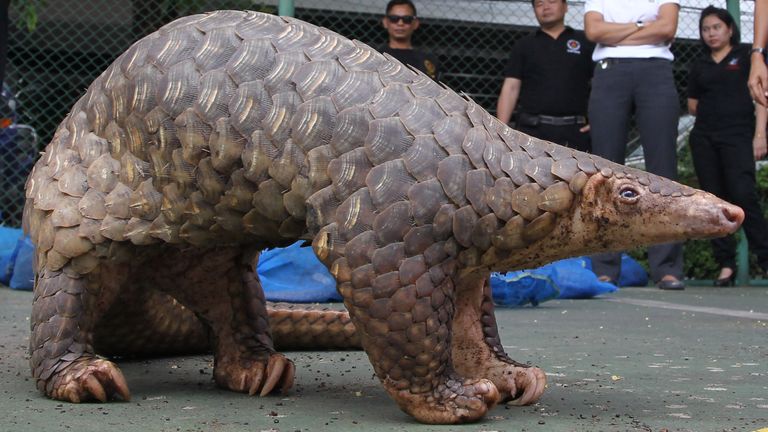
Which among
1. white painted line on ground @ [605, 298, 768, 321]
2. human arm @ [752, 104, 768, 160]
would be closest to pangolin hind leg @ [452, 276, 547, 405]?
white painted line on ground @ [605, 298, 768, 321]

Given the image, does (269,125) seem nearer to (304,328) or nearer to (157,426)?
(157,426)

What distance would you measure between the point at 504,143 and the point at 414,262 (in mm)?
377

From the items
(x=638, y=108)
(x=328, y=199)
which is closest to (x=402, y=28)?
(x=638, y=108)

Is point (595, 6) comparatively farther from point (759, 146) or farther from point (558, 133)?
point (759, 146)

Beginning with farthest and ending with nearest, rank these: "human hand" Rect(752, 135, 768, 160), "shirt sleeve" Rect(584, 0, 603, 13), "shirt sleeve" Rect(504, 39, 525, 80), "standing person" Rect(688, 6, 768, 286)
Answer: "human hand" Rect(752, 135, 768, 160) < "standing person" Rect(688, 6, 768, 286) < "shirt sleeve" Rect(504, 39, 525, 80) < "shirt sleeve" Rect(584, 0, 603, 13)

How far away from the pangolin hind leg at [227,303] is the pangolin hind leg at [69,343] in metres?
0.31

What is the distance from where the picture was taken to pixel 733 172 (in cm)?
803

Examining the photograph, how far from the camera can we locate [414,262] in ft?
8.34

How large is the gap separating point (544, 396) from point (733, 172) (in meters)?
5.47

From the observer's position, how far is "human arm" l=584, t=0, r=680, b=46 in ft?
23.0

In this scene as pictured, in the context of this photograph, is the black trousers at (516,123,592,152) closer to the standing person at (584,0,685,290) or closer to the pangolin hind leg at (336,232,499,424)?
the standing person at (584,0,685,290)

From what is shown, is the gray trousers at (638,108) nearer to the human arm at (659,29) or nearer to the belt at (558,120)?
the human arm at (659,29)

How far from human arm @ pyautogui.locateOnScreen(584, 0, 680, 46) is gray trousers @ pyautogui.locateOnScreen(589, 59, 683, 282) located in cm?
13

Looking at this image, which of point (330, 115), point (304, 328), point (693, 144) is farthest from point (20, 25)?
point (330, 115)
